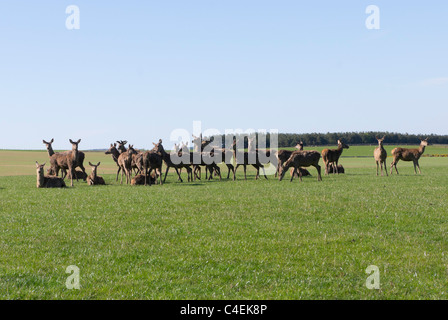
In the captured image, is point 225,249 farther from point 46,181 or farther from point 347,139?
point 347,139

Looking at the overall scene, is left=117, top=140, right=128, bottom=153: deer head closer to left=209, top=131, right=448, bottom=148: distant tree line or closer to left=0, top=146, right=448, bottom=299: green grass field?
left=0, top=146, right=448, bottom=299: green grass field

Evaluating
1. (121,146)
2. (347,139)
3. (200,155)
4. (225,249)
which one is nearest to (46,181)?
(121,146)

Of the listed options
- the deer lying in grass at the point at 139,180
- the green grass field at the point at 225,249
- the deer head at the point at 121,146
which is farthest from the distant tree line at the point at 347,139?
the green grass field at the point at 225,249

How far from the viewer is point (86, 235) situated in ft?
32.2

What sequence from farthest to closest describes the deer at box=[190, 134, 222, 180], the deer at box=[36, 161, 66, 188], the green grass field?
the deer at box=[190, 134, 222, 180] → the deer at box=[36, 161, 66, 188] → the green grass field

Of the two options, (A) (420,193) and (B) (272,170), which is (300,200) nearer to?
(A) (420,193)

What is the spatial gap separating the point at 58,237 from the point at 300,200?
9.30 m

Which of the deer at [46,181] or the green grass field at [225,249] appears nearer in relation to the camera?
the green grass field at [225,249]

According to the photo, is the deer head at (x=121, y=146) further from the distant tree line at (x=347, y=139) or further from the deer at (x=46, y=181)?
the distant tree line at (x=347, y=139)

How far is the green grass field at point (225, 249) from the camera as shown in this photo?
6402 millimetres

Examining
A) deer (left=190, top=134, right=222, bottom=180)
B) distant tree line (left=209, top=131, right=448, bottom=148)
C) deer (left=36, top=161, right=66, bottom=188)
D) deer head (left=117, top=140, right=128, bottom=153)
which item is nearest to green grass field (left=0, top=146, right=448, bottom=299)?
deer (left=36, top=161, right=66, bottom=188)

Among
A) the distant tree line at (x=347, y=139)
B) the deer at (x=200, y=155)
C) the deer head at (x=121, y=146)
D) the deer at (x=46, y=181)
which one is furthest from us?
the distant tree line at (x=347, y=139)

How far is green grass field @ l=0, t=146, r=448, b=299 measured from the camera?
21.0 feet
